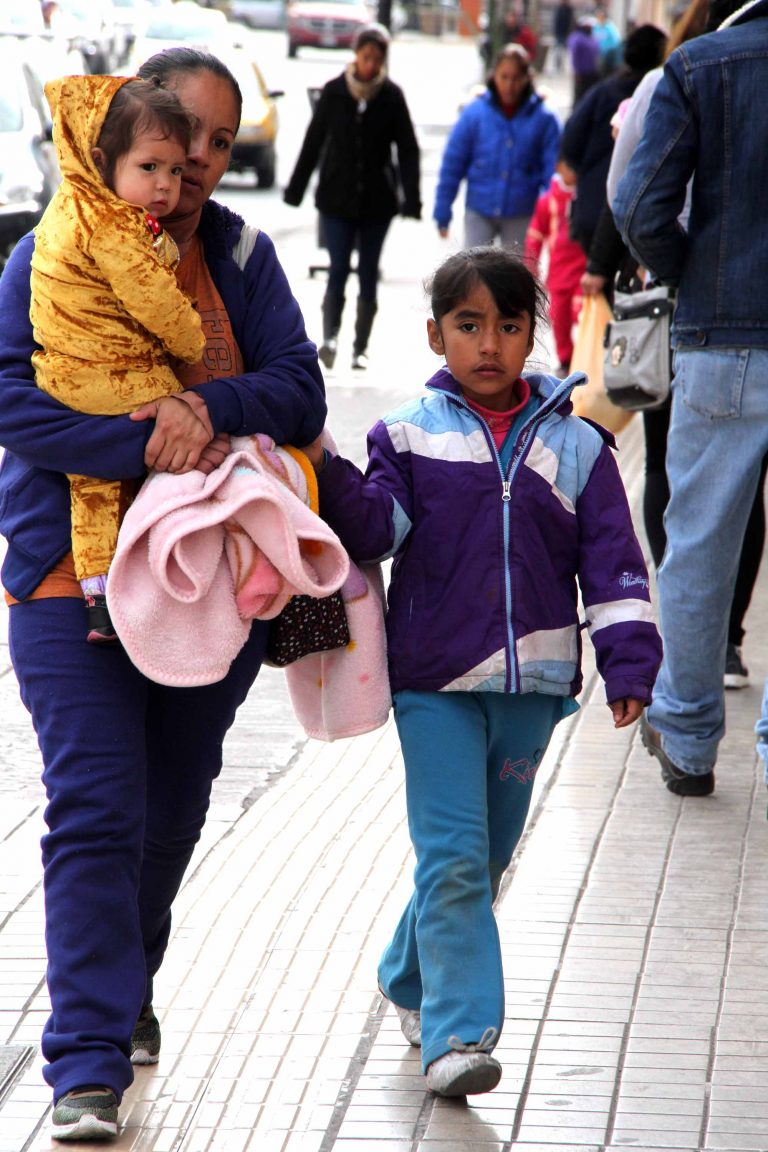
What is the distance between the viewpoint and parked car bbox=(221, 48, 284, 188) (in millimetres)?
23578

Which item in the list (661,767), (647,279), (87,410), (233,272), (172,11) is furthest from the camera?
(172,11)

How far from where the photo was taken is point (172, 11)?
25609 mm

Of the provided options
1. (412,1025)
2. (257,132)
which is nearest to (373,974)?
(412,1025)

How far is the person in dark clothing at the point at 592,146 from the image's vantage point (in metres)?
9.50

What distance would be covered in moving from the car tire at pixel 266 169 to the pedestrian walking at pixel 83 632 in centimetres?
2110

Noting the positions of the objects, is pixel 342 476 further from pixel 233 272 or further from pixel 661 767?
pixel 661 767

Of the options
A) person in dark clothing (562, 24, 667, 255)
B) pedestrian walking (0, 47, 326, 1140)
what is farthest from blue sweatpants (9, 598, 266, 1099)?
person in dark clothing (562, 24, 667, 255)

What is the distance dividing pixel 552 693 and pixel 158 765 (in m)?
0.71

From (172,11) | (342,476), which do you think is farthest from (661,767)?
(172,11)

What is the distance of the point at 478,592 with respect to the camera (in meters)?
3.27

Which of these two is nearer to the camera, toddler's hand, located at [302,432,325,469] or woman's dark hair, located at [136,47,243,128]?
woman's dark hair, located at [136,47,243,128]

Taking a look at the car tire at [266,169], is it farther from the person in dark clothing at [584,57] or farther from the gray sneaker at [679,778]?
the gray sneaker at [679,778]

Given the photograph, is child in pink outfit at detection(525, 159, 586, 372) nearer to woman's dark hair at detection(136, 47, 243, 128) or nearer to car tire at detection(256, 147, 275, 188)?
woman's dark hair at detection(136, 47, 243, 128)

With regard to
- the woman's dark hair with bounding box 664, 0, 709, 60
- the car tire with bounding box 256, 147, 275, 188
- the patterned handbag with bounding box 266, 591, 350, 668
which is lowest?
the car tire with bounding box 256, 147, 275, 188
